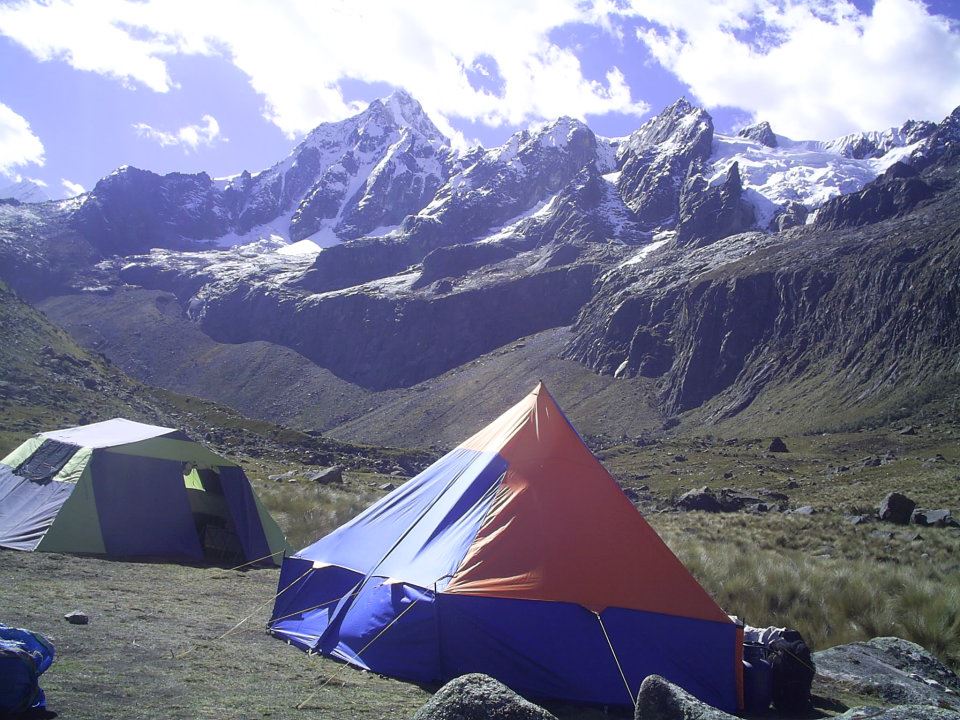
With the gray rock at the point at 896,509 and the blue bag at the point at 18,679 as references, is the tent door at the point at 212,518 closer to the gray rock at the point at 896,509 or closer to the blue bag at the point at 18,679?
the blue bag at the point at 18,679

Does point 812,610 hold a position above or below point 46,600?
below

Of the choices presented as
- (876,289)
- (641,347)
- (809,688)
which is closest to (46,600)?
(809,688)

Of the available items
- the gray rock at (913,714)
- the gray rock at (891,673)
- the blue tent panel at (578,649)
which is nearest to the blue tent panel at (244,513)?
the blue tent panel at (578,649)

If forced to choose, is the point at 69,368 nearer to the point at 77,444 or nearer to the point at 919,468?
the point at 77,444

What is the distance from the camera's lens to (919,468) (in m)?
47.9

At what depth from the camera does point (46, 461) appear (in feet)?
49.2

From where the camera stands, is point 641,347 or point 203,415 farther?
point 641,347

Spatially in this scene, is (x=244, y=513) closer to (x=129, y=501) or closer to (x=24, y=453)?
(x=129, y=501)

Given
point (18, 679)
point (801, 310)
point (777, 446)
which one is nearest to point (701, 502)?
point (18, 679)

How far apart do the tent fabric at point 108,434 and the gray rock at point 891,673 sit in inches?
524

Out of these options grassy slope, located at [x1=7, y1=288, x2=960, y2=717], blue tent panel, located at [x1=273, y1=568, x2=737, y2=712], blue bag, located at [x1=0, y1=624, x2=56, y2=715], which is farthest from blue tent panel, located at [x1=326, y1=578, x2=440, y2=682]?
blue bag, located at [x1=0, y1=624, x2=56, y2=715]

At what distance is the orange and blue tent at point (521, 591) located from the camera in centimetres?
808

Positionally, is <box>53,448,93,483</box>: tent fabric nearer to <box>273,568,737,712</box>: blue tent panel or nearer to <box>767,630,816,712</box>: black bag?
<box>273,568,737,712</box>: blue tent panel

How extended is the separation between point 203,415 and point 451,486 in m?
69.1
